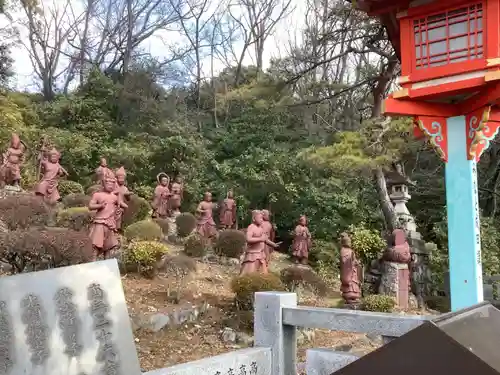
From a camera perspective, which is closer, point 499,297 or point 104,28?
point 499,297

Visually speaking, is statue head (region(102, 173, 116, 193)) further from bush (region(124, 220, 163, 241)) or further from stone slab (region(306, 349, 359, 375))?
stone slab (region(306, 349, 359, 375))

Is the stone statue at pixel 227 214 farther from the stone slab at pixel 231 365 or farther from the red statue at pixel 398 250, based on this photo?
the stone slab at pixel 231 365

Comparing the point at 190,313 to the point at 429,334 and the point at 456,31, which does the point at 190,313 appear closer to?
the point at 456,31

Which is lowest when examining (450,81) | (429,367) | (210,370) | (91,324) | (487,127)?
(210,370)

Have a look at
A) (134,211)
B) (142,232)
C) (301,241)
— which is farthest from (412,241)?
(134,211)

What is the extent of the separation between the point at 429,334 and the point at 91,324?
2.44m

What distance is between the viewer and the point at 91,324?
A: 10.4 feet

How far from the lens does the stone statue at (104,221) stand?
9641mm

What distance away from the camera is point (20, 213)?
958cm

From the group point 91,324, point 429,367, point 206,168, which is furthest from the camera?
point 206,168

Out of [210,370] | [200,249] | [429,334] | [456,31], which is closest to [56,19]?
[200,249]

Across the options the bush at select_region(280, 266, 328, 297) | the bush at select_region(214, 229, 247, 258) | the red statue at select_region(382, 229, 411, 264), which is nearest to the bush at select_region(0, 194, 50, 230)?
the bush at select_region(214, 229, 247, 258)

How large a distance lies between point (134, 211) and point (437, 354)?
13.8 metres

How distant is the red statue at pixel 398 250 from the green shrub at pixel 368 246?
2.23ft
